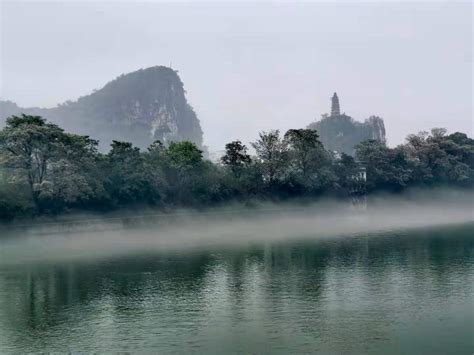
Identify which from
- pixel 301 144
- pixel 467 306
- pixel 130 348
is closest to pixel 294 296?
pixel 467 306

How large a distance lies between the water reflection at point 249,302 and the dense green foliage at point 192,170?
19401mm

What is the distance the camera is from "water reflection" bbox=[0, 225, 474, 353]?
20.6 metres

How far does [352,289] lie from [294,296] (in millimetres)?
3478

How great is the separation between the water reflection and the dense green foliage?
1940 centimetres

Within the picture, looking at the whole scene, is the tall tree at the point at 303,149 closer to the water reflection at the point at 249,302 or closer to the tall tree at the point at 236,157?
the tall tree at the point at 236,157

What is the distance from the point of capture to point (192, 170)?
70938 mm

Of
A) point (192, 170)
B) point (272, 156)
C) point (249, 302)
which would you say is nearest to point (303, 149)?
point (272, 156)

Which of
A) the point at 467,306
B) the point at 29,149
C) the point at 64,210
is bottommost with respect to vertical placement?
the point at 467,306

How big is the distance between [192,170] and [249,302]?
149ft

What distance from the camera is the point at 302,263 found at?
3703 centimetres

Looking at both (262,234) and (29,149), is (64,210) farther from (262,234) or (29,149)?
(262,234)

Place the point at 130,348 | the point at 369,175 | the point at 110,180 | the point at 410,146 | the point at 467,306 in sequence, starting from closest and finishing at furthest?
the point at 130,348 < the point at 467,306 < the point at 110,180 < the point at 369,175 < the point at 410,146

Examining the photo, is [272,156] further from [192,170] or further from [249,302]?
[249,302]

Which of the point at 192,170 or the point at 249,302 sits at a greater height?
the point at 192,170
